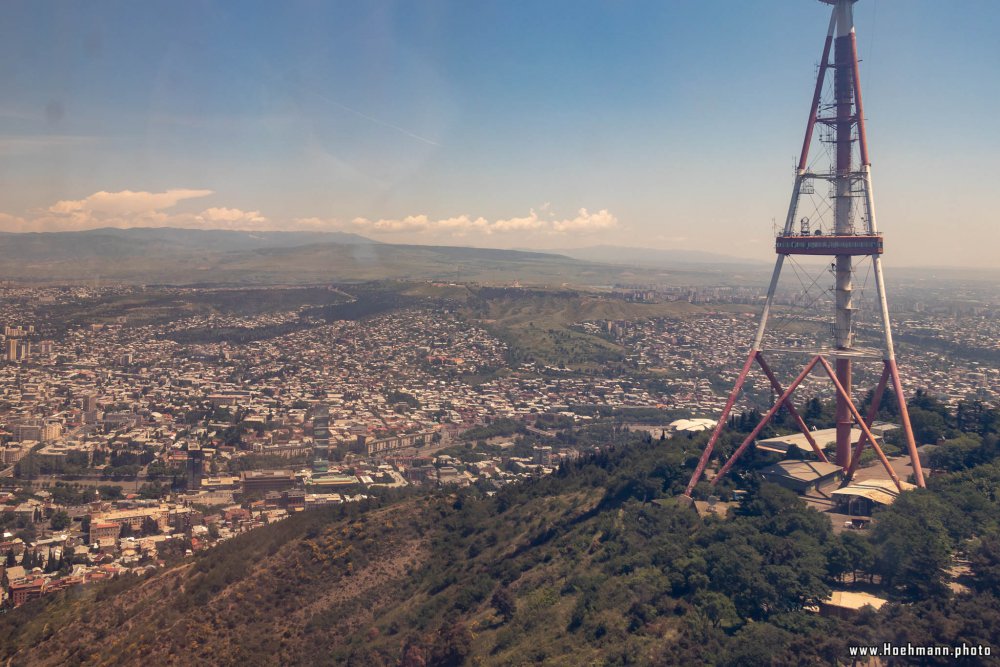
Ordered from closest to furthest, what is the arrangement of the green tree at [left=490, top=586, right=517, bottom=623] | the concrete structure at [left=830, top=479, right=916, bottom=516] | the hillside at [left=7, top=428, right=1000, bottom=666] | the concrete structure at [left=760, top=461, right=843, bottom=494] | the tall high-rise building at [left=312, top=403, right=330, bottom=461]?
1. the hillside at [left=7, top=428, right=1000, bottom=666]
2. the green tree at [left=490, top=586, right=517, bottom=623]
3. the concrete structure at [left=830, top=479, right=916, bottom=516]
4. the concrete structure at [left=760, top=461, right=843, bottom=494]
5. the tall high-rise building at [left=312, top=403, right=330, bottom=461]

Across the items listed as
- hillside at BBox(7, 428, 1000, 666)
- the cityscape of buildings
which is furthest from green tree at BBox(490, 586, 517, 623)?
the cityscape of buildings

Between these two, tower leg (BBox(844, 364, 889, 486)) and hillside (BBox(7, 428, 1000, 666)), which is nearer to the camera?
hillside (BBox(7, 428, 1000, 666))

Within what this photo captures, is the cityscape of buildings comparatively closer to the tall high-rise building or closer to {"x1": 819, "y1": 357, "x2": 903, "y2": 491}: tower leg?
the tall high-rise building

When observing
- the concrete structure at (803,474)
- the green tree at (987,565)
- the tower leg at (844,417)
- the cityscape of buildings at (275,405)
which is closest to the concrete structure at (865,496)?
the concrete structure at (803,474)

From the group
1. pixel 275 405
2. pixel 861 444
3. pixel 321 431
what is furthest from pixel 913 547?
pixel 275 405

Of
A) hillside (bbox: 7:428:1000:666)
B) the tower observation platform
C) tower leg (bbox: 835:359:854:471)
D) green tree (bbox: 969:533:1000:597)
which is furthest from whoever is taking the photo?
tower leg (bbox: 835:359:854:471)

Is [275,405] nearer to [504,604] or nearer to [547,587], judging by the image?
[547,587]

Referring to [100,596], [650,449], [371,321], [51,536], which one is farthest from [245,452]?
[371,321]

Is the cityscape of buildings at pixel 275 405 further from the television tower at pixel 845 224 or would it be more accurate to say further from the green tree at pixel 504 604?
the television tower at pixel 845 224

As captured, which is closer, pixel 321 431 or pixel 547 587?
pixel 547 587
